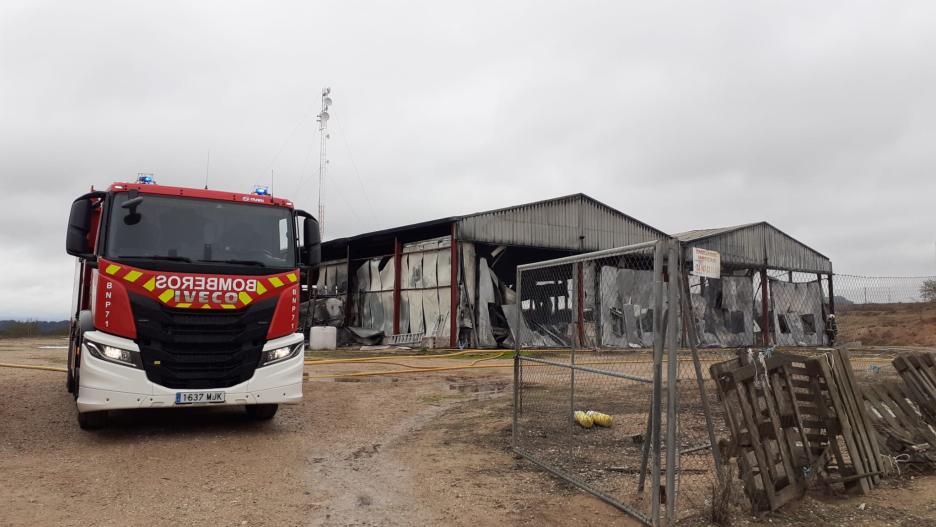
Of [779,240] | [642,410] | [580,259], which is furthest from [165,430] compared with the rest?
[779,240]

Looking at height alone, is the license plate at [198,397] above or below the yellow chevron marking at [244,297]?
below

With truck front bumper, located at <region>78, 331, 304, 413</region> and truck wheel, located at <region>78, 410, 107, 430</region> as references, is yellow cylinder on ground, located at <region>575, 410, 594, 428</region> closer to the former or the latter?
truck front bumper, located at <region>78, 331, 304, 413</region>

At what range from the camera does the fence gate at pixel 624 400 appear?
4.47 meters

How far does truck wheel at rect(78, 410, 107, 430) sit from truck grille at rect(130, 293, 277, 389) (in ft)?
4.02

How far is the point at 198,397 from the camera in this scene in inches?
276

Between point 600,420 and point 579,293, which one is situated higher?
point 579,293

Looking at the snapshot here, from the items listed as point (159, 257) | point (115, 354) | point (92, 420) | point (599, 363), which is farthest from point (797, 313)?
point (115, 354)

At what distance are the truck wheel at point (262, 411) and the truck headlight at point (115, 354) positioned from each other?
1784 mm

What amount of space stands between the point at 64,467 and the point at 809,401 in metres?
6.95

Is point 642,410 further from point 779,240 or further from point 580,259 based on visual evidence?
point 779,240

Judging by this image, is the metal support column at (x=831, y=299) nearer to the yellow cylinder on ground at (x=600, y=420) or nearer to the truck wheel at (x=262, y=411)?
Answer: the yellow cylinder on ground at (x=600, y=420)

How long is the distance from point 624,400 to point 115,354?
24.8 feet

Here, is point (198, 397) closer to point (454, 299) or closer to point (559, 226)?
point (454, 299)

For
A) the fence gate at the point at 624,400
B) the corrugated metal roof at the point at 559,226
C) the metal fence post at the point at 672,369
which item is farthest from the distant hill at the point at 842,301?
the metal fence post at the point at 672,369
